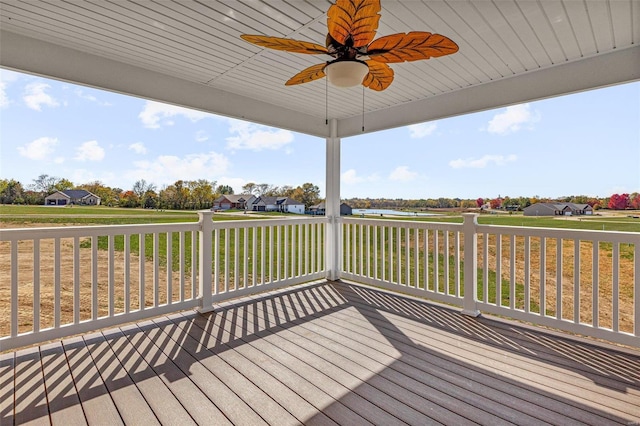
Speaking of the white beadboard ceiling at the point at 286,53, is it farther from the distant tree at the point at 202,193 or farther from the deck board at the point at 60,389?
the deck board at the point at 60,389

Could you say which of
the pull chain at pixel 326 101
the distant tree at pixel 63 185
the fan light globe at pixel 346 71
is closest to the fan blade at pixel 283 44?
the fan light globe at pixel 346 71

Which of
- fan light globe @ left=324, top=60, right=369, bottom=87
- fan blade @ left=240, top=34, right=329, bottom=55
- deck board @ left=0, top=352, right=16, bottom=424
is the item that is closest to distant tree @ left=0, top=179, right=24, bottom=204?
deck board @ left=0, top=352, right=16, bottom=424

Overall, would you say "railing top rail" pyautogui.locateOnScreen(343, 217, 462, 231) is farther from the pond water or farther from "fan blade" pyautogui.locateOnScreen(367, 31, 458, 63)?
"fan blade" pyautogui.locateOnScreen(367, 31, 458, 63)

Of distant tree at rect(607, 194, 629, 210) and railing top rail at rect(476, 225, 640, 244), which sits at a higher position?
distant tree at rect(607, 194, 629, 210)

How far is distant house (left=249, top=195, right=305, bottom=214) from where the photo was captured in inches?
164

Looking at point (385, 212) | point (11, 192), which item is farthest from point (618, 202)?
point (11, 192)

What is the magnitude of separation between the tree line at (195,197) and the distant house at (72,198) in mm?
31

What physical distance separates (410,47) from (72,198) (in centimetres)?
312

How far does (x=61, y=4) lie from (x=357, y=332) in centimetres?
335

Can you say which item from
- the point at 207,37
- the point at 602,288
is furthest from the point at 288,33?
the point at 602,288

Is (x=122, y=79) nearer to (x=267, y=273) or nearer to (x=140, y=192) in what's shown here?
(x=140, y=192)

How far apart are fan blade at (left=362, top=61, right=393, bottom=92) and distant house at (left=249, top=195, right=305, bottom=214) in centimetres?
236

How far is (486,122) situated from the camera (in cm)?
347

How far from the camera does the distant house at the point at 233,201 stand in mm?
3672
